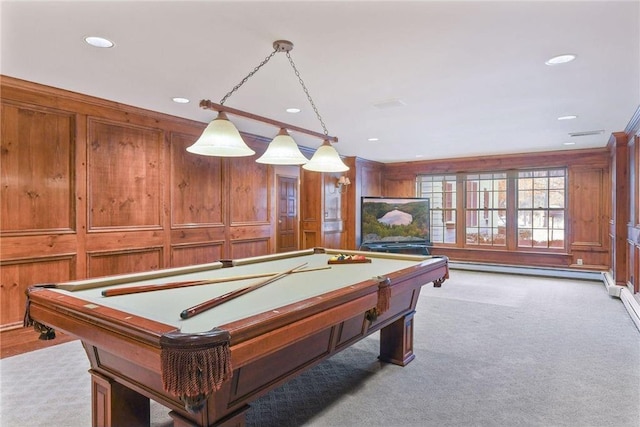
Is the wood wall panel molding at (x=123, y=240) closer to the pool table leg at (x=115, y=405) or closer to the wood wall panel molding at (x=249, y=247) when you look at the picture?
the wood wall panel molding at (x=249, y=247)

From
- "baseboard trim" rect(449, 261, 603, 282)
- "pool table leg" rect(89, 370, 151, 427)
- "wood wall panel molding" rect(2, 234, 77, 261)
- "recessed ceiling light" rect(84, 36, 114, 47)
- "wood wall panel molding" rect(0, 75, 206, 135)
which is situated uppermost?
"recessed ceiling light" rect(84, 36, 114, 47)

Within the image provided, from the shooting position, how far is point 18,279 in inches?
128

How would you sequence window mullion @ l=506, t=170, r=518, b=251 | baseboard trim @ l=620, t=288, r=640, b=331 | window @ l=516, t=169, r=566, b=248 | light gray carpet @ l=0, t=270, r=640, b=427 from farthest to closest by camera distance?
window mullion @ l=506, t=170, r=518, b=251, window @ l=516, t=169, r=566, b=248, baseboard trim @ l=620, t=288, r=640, b=331, light gray carpet @ l=0, t=270, r=640, b=427

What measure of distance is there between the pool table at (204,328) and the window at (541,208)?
5.83 m

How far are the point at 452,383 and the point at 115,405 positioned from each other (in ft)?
7.40

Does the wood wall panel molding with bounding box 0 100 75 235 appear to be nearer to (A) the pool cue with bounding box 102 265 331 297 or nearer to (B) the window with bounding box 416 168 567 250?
(A) the pool cue with bounding box 102 265 331 297

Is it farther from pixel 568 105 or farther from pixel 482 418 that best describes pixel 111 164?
pixel 568 105

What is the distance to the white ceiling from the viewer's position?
6.75 ft

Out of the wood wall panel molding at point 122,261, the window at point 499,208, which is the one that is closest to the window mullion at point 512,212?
the window at point 499,208

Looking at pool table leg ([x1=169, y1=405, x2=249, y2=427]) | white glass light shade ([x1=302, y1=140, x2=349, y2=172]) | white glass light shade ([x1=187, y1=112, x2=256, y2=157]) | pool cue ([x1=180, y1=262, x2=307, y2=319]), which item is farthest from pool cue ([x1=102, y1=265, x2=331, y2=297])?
white glass light shade ([x1=302, y1=140, x2=349, y2=172])

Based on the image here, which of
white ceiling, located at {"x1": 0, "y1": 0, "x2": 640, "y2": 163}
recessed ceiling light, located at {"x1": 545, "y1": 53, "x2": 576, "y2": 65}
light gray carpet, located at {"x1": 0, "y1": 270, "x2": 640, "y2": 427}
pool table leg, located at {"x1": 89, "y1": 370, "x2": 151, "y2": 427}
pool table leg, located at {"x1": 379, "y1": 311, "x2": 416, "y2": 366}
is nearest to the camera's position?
pool table leg, located at {"x1": 89, "y1": 370, "x2": 151, "y2": 427}

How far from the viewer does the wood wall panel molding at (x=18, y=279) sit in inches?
125

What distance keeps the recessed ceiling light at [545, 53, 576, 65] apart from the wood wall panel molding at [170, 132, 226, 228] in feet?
12.7

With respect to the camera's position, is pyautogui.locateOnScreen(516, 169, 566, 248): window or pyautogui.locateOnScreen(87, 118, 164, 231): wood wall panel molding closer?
pyautogui.locateOnScreen(87, 118, 164, 231): wood wall panel molding
